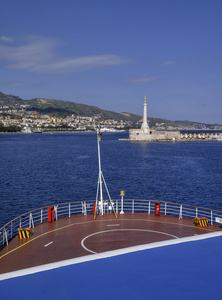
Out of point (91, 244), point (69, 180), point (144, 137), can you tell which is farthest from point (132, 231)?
point (144, 137)

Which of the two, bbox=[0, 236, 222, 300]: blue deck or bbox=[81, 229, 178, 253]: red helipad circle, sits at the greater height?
bbox=[0, 236, 222, 300]: blue deck

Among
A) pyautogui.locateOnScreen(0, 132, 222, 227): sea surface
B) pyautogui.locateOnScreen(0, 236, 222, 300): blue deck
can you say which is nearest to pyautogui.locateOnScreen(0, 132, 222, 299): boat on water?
pyautogui.locateOnScreen(0, 236, 222, 300): blue deck

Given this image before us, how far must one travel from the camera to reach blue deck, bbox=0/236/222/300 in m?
10.2

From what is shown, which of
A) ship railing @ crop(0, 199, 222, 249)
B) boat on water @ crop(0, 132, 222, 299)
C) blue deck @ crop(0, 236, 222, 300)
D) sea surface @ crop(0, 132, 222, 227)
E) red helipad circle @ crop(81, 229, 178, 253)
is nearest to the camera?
blue deck @ crop(0, 236, 222, 300)

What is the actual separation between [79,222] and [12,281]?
12.1m

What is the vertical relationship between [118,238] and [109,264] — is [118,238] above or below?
below

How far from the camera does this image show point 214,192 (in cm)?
5284

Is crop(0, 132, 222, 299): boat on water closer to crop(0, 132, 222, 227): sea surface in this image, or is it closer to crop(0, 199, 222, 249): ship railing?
crop(0, 199, 222, 249): ship railing

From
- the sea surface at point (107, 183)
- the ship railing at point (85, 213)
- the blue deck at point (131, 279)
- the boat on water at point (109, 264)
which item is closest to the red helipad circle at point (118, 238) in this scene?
the boat on water at point (109, 264)

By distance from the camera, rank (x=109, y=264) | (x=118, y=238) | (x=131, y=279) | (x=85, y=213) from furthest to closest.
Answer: (x=85, y=213)
(x=118, y=238)
(x=109, y=264)
(x=131, y=279)

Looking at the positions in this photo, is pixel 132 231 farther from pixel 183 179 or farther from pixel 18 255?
pixel 183 179

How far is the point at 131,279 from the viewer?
11289 millimetres

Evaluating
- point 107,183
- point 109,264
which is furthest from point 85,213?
point 107,183

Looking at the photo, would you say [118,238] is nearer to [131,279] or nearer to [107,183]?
[131,279]
